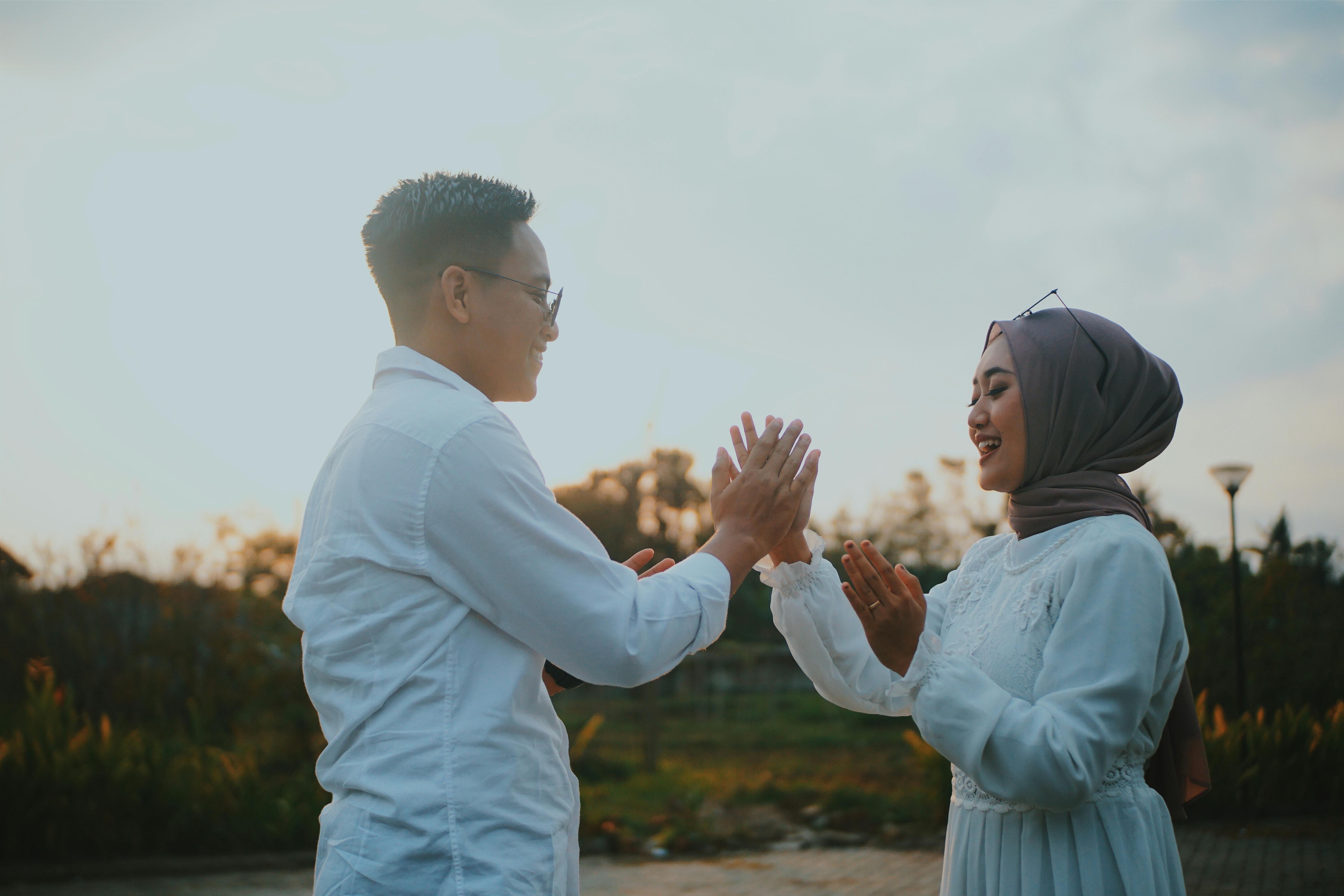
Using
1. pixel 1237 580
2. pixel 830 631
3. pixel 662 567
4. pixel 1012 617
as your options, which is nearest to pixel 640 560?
pixel 662 567

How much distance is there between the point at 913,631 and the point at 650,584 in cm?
67

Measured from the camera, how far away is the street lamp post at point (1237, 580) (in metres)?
9.78

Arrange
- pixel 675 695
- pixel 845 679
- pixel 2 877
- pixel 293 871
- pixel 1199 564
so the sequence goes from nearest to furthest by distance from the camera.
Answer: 1. pixel 845 679
2. pixel 2 877
3. pixel 293 871
4. pixel 1199 564
5. pixel 675 695

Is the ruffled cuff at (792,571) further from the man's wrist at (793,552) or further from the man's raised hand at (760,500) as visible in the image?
the man's raised hand at (760,500)

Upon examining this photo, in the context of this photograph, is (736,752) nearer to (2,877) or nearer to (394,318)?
(2,877)

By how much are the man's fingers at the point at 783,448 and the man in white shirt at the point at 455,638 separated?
34 centimetres

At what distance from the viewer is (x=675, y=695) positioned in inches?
696

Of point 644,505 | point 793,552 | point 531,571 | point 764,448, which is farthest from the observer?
point 644,505

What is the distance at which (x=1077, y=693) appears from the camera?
2082 mm

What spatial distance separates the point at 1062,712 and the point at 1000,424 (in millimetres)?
763

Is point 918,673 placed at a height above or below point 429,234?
below

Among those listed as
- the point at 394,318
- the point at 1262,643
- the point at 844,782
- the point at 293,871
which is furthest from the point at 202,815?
the point at 1262,643

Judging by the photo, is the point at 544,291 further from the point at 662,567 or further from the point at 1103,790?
the point at 1103,790

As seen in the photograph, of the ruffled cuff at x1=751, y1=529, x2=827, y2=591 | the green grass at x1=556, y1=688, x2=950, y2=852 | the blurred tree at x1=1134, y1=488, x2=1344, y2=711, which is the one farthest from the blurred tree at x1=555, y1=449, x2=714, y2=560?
the ruffled cuff at x1=751, y1=529, x2=827, y2=591
